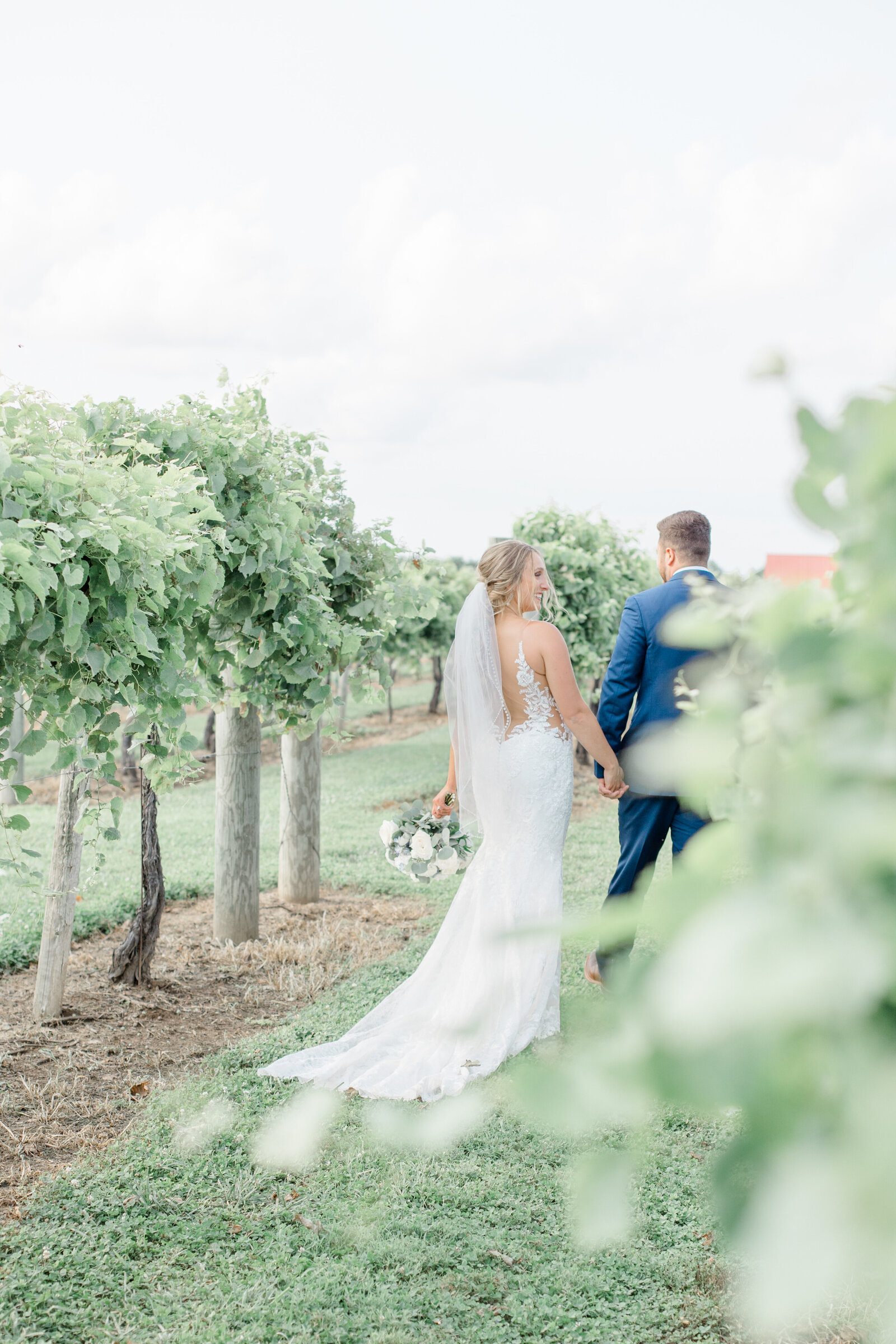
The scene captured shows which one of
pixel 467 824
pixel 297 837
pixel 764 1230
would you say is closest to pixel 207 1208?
pixel 467 824

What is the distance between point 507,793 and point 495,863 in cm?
37

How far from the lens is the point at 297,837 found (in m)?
7.54

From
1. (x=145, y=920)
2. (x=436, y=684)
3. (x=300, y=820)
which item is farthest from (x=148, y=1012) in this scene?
(x=436, y=684)

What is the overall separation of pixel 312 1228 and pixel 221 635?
298 cm

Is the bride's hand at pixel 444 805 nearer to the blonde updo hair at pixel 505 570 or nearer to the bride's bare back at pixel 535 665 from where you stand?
the bride's bare back at pixel 535 665

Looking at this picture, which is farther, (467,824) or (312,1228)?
(467,824)

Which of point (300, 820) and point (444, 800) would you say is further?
point (300, 820)

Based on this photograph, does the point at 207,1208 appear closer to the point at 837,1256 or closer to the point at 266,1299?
the point at 266,1299

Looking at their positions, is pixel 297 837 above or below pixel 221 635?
below

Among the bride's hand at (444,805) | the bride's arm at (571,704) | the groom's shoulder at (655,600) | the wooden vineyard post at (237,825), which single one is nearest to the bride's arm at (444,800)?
the bride's hand at (444,805)

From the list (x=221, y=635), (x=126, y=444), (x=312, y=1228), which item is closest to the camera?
(x=312, y=1228)

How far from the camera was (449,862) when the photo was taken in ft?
16.4

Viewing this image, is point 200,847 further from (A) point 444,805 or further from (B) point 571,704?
(B) point 571,704

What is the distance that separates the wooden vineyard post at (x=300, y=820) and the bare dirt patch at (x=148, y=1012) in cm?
20
